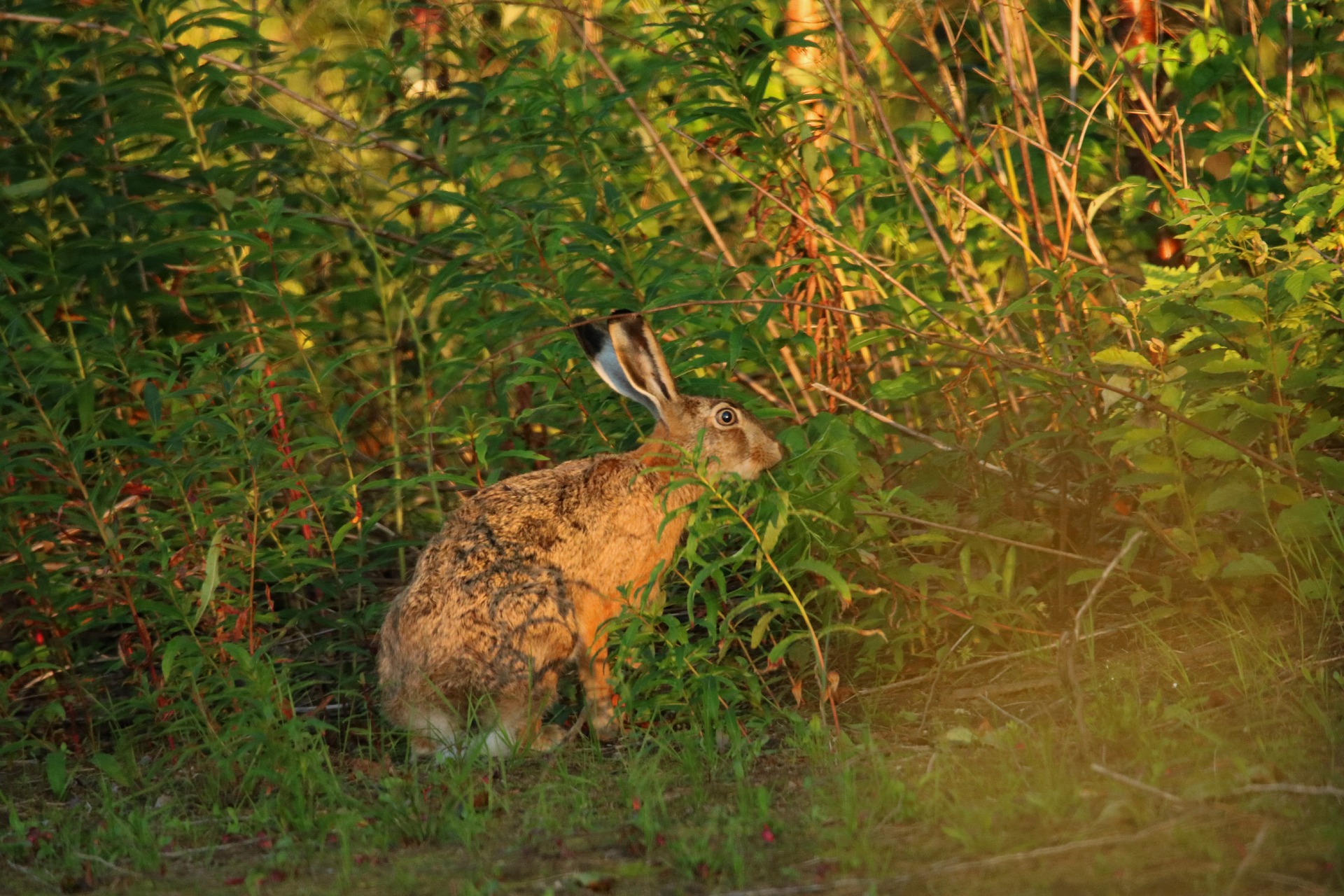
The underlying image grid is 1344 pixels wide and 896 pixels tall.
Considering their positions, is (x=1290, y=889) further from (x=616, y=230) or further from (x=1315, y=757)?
(x=616, y=230)

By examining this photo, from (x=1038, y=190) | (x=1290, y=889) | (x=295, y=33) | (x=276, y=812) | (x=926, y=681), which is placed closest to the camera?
(x=1290, y=889)

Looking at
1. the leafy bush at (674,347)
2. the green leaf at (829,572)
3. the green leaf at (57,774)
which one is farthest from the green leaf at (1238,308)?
the green leaf at (57,774)

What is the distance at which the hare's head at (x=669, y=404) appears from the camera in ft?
19.1

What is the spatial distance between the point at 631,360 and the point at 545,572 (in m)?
1.00

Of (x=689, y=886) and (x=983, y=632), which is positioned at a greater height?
(x=689, y=886)

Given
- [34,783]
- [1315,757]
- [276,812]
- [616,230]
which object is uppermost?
[616,230]

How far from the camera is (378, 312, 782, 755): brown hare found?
529 centimetres

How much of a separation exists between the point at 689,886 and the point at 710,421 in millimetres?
3052

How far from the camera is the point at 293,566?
20.5 feet

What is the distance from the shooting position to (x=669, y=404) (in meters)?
6.13

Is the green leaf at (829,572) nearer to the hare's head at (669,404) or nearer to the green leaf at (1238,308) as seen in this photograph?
the hare's head at (669,404)

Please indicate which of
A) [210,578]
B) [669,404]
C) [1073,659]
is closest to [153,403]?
[210,578]

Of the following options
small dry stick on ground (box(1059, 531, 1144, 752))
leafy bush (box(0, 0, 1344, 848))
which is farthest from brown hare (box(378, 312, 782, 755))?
small dry stick on ground (box(1059, 531, 1144, 752))

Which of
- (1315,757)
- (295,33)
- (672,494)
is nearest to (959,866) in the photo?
(1315,757)
